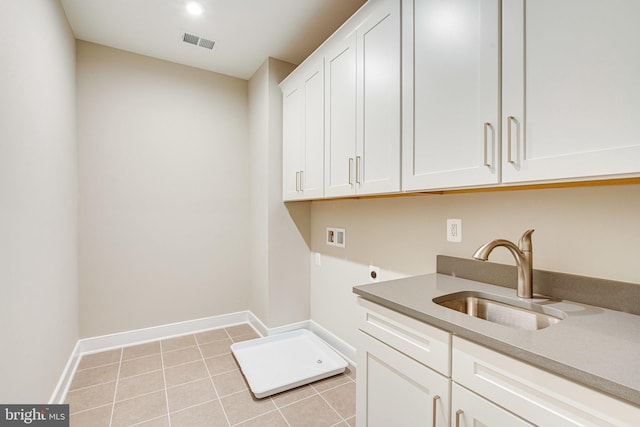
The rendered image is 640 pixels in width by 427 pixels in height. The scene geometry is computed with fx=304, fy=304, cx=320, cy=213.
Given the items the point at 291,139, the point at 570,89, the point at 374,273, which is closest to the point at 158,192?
the point at 291,139

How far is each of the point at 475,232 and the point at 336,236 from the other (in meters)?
1.23

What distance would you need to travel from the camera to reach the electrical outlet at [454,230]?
1601 mm

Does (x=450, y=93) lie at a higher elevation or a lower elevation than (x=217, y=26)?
lower

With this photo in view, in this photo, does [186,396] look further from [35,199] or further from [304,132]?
[304,132]

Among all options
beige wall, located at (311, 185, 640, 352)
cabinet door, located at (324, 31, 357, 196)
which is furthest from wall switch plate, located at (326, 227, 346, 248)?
cabinet door, located at (324, 31, 357, 196)

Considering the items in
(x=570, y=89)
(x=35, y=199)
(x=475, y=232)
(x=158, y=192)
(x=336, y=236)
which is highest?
(x=570, y=89)

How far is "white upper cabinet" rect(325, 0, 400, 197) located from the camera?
5.03ft

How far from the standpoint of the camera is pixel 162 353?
2.58 meters

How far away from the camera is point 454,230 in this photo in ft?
5.33

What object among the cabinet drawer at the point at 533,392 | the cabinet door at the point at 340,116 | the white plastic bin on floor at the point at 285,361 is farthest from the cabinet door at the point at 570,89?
the white plastic bin on floor at the point at 285,361

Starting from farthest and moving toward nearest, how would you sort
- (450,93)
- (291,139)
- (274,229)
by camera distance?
(274,229) → (291,139) → (450,93)

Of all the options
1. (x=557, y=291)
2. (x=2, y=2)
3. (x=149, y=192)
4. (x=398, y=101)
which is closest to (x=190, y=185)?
(x=149, y=192)

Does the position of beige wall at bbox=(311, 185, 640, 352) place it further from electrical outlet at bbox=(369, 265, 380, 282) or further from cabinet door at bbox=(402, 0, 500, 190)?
cabinet door at bbox=(402, 0, 500, 190)

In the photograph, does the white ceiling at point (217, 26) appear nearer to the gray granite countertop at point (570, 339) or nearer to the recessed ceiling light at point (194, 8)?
the recessed ceiling light at point (194, 8)
